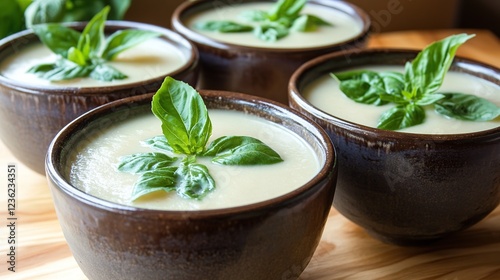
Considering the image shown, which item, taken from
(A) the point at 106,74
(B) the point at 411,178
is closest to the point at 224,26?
(A) the point at 106,74

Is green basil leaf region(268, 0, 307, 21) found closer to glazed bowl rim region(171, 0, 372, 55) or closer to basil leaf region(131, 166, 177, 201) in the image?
glazed bowl rim region(171, 0, 372, 55)

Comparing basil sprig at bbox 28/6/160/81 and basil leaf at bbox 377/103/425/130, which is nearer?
basil leaf at bbox 377/103/425/130

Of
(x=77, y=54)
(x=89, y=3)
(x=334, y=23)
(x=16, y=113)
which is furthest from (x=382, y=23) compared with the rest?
(x=16, y=113)

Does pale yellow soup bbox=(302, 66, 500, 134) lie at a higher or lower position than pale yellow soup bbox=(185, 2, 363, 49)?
higher

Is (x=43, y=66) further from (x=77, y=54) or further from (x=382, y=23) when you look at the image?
(x=382, y=23)

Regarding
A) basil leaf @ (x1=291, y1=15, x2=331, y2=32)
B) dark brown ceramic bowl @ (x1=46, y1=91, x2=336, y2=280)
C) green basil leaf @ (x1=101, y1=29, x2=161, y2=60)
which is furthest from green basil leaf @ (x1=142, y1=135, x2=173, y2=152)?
basil leaf @ (x1=291, y1=15, x2=331, y2=32)

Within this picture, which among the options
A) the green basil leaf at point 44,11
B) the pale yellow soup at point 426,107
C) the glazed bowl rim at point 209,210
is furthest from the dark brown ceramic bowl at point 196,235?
the green basil leaf at point 44,11
